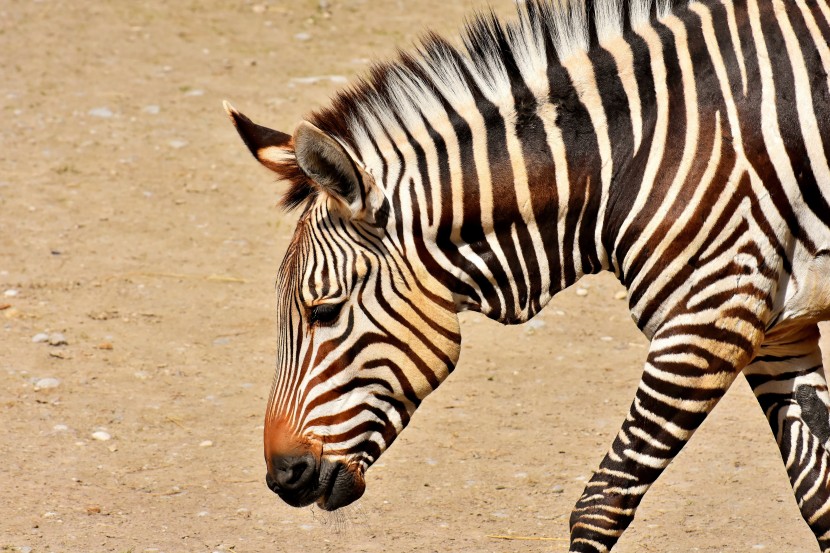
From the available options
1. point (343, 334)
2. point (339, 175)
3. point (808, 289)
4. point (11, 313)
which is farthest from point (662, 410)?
point (11, 313)

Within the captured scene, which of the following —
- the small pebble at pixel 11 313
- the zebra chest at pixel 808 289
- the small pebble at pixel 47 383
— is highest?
the zebra chest at pixel 808 289

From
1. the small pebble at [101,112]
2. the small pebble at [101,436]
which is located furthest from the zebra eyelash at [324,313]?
the small pebble at [101,112]

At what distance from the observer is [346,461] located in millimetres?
3650

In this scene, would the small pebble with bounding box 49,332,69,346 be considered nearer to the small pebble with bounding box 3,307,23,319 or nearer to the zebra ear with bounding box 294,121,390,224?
the small pebble with bounding box 3,307,23,319

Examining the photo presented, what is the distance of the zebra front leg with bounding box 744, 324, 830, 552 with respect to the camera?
400 cm

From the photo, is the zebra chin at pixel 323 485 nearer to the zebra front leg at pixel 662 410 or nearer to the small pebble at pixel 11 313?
the zebra front leg at pixel 662 410

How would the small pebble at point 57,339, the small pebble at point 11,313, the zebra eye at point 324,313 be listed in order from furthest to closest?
the small pebble at point 11,313
the small pebble at point 57,339
the zebra eye at point 324,313

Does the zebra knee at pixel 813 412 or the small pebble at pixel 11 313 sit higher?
the zebra knee at pixel 813 412

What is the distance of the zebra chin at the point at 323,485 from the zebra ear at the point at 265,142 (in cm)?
102

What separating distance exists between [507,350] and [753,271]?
351 cm

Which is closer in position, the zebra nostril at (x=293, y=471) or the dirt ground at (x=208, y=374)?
the zebra nostril at (x=293, y=471)

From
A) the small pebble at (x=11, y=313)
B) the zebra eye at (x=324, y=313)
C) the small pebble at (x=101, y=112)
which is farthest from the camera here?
the small pebble at (x=101, y=112)

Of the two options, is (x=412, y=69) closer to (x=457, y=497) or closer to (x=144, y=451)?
(x=457, y=497)

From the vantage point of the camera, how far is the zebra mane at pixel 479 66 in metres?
3.60
